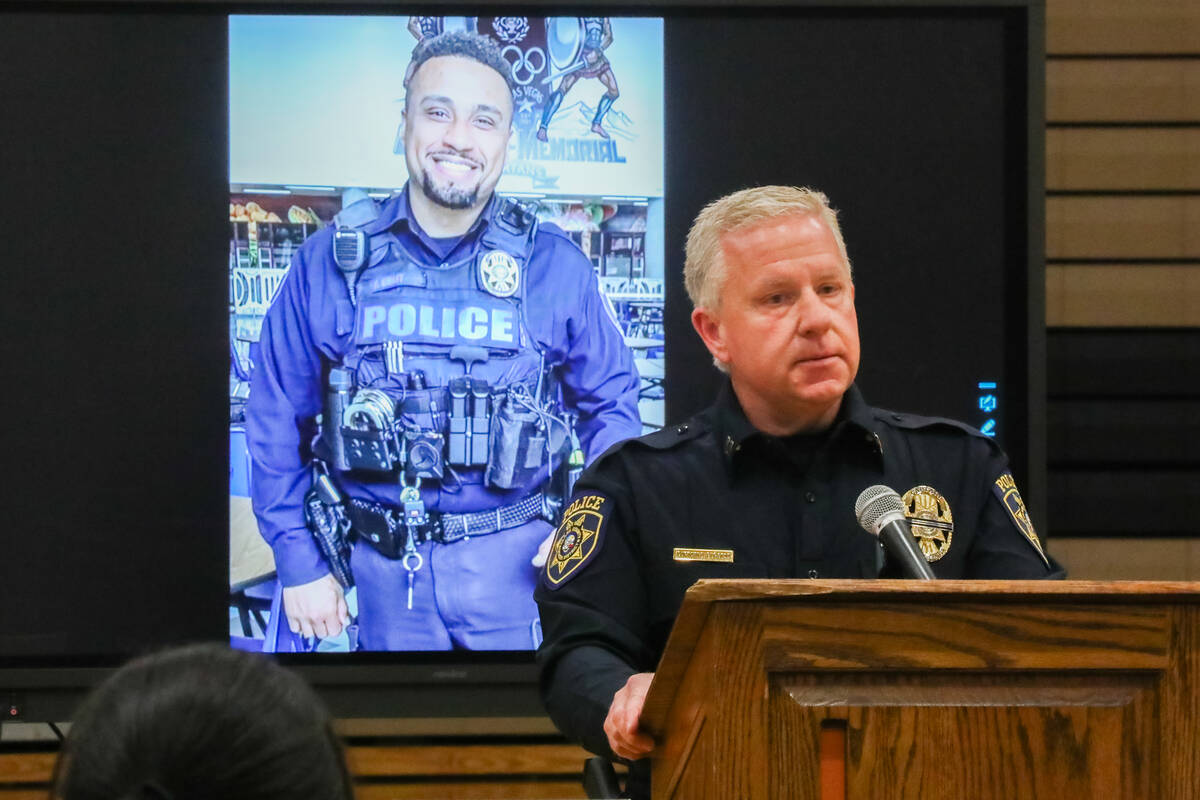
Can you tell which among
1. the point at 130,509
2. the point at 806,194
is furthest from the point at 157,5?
the point at 806,194

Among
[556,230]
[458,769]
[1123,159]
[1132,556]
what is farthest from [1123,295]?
[458,769]

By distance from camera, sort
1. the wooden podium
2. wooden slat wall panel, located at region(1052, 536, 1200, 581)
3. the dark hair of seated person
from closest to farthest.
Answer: the dark hair of seated person, the wooden podium, wooden slat wall panel, located at region(1052, 536, 1200, 581)

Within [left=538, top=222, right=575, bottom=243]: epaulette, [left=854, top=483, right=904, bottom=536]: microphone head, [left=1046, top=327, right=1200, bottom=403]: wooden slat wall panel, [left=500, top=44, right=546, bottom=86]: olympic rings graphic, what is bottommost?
[left=854, top=483, right=904, bottom=536]: microphone head

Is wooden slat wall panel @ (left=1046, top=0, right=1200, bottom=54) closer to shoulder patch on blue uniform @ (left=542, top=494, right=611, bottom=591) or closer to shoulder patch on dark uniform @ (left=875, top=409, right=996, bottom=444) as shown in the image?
shoulder patch on dark uniform @ (left=875, top=409, right=996, bottom=444)

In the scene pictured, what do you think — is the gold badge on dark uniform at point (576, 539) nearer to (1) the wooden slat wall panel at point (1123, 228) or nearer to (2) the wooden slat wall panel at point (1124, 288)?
(2) the wooden slat wall panel at point (1124, 288)

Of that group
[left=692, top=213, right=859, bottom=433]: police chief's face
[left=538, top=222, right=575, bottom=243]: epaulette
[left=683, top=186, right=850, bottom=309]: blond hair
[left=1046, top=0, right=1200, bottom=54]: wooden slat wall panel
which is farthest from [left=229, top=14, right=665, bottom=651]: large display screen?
[left=1046, top=0, right=1200, bottom=54]: wooden slat wall panel

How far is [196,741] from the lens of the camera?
2.48 ft

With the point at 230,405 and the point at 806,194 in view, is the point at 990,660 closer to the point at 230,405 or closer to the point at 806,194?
the point at 806,194

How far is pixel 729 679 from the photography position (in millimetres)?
1182

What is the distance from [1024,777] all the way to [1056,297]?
2.80m

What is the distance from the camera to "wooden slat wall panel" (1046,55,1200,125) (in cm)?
377

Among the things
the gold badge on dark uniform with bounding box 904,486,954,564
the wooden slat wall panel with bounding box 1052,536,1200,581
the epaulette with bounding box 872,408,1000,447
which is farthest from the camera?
the wooden slat wall panel with bounding box 1052,536,1200,581

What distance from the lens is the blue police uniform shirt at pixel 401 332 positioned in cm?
326

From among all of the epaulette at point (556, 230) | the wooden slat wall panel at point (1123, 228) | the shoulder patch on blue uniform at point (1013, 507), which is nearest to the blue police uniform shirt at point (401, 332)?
the epaulette at point (556, 230)
